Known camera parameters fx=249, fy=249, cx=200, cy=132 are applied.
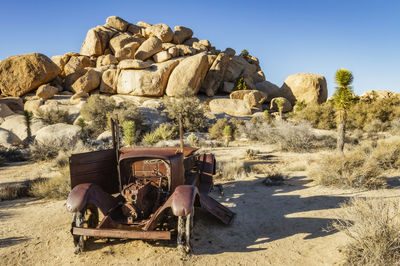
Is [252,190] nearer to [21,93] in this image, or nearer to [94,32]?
[21,93]

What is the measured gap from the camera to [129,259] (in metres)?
4.20

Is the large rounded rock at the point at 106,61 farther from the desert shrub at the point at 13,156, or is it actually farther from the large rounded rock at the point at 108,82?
the desert shrub at the point at 13,156

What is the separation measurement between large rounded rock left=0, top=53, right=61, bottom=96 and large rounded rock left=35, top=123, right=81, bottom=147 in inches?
741

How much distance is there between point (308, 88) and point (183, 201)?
130 ft

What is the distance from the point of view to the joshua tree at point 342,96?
12.8 m

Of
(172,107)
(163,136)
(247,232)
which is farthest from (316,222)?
(172,107)

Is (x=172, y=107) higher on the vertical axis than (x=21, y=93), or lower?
lower

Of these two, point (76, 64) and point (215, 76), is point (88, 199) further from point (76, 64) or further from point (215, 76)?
point (76, 64)

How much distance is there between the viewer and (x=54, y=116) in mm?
22484

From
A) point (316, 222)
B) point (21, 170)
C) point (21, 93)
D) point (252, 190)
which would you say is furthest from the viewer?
point (21, 93)

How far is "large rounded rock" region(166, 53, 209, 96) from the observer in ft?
→ 104

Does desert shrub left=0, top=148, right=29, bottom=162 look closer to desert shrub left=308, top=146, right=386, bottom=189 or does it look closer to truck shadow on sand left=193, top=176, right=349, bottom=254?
truck shadow on sand left=193, top=176, right=349, bottom=254

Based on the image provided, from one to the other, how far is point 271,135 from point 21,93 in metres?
30.8

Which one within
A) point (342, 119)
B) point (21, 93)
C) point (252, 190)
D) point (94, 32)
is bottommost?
point (252, 190)
